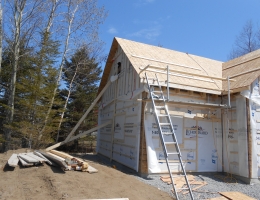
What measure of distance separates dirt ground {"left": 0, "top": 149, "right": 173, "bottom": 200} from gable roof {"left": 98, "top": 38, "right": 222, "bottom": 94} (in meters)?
3.65

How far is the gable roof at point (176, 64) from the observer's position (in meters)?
8.37

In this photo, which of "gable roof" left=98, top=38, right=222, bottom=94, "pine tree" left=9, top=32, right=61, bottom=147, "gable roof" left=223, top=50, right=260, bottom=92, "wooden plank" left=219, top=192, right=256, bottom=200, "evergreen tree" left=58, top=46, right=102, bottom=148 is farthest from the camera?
"evergreen tree" left=58, top=46, right=102, bottom=148

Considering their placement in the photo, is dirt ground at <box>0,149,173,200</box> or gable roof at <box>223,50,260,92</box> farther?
gable roof at <box>223,50,260,92</box>

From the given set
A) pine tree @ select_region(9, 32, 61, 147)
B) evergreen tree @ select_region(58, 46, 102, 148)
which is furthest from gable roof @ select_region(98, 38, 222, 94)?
evergreen tree @ select_region(58, 46, 102, 148)

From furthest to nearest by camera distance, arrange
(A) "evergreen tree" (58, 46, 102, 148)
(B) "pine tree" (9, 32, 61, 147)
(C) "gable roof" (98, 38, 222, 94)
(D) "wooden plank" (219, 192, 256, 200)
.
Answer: (A) "evergreen tree" (58, 46, 102, 148) < (B) "pine tree" (9, 32, 61, 147) < (C) "gable roof" (98, 38, 222, 94) < (D) "wooden plank" (219, 192, 256, 200)

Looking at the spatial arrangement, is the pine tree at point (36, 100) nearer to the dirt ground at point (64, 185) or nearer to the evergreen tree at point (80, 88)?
the evergreen tree at point (80, 88)

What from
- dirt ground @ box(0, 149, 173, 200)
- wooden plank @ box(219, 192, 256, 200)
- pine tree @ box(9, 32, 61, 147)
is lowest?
wooden plank @ box(219, 192, 256, 200)

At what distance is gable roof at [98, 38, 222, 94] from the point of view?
8.37 m

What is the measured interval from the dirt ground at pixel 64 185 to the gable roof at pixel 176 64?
12.0 ft

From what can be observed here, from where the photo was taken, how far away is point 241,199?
19.2ft

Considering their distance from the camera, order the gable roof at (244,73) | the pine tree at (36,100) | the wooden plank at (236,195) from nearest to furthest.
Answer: the wooden plank at (236,195) < the gable roof at (244,73) < the pine tree at (36,100)

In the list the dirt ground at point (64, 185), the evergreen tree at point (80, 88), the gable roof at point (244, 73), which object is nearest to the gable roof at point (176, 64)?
the gable roof at point (244, 73)

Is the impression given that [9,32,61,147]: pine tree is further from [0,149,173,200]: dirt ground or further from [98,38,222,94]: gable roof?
[0,149,173,200]: dirt ground

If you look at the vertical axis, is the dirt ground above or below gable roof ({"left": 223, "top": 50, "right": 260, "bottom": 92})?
below
